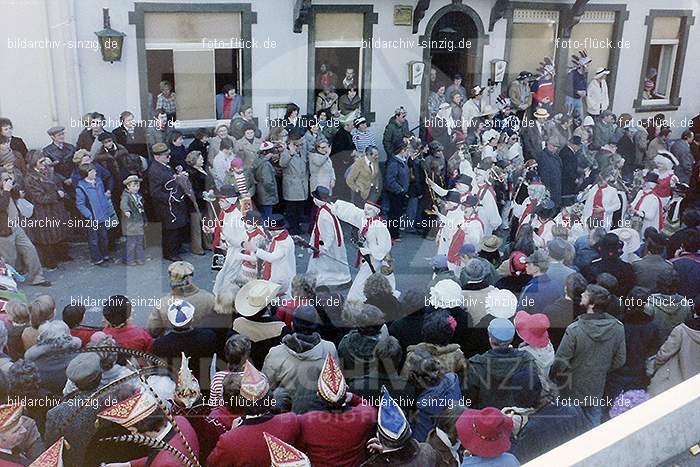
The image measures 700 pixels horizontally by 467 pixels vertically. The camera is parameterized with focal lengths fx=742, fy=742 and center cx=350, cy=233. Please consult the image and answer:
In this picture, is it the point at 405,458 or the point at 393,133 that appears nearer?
the point at 405,458

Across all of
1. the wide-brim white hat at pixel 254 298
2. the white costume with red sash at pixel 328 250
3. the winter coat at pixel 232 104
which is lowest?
the white costume with red sash at pixel 328 250

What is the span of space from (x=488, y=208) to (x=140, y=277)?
446 centimetres

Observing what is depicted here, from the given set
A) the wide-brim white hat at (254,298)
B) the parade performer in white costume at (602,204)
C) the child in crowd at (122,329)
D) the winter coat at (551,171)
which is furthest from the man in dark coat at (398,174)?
the child in crowd at (122,329)

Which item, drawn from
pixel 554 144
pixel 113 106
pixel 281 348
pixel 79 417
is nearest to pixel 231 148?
pixel 113 106

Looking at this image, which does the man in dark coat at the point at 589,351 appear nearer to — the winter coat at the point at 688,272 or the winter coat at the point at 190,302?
the winter coat at the point at 688,272

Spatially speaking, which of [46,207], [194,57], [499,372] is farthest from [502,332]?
[194,57]

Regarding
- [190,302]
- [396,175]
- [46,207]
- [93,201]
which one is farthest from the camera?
[396,175]

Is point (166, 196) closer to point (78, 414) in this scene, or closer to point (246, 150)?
point (246, 150)

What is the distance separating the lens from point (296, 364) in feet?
16.6

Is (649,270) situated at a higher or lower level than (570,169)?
lower

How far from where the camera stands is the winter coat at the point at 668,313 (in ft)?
18.7

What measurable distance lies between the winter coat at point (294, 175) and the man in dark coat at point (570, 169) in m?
4.02

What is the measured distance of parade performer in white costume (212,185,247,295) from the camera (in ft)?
26.6

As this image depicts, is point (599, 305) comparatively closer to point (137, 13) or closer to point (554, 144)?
point (554, 144)
